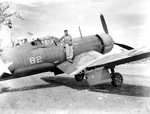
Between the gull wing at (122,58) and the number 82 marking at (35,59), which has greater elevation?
the number 82 marking at (35,59)

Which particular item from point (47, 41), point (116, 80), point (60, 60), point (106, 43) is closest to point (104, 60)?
point (116, 80)

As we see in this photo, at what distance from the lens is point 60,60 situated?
927 centimetres

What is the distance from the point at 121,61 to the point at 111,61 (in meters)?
0.36

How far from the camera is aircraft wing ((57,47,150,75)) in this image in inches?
283

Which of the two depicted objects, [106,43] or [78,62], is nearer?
[78,62]

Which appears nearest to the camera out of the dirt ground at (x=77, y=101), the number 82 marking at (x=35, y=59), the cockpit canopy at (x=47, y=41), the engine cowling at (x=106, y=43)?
the dirt ground at (x=77, y=101)

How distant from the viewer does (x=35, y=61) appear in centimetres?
833

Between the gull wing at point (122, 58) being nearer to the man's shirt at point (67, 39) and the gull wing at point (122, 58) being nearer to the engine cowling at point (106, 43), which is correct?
the man's shirt at point (67, 39)

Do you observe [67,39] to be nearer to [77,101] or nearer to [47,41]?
[47,41]

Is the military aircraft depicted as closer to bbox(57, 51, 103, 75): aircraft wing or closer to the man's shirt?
bbox(57, 51, 103, 75): aircraft wing

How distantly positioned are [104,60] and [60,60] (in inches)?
87.1

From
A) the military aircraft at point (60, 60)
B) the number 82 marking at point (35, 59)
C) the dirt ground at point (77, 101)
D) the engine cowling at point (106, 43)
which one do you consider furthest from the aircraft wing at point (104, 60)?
the engine cowling at point (106, 43)

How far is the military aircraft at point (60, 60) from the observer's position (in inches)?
296

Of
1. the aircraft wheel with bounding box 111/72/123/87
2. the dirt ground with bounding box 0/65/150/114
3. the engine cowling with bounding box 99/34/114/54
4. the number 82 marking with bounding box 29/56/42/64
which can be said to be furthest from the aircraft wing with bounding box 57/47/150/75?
the engine cowling with bounding box 99/34/114/54
